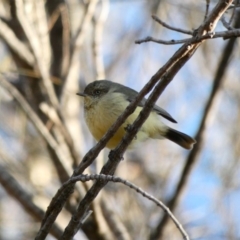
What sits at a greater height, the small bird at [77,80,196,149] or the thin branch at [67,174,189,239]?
the thin branch at [67,174,189,239]

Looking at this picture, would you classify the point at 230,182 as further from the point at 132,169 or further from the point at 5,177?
the point at 5,177

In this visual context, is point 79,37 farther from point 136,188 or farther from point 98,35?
point 136,188

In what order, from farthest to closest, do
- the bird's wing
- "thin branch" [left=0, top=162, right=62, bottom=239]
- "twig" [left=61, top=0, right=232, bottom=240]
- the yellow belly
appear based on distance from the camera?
"thin branch" [left=0, top=162, right=62, bottom=239] → the bird's wing → the yellow belly → "twig" [left=61, top=0, right=232, bottom=240]

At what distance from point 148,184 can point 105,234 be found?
2336 millimetres

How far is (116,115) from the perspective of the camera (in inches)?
162

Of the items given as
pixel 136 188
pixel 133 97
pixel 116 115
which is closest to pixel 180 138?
pixel 133 97

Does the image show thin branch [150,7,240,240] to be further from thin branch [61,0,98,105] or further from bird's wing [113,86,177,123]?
thin branch [61,0,98,105]

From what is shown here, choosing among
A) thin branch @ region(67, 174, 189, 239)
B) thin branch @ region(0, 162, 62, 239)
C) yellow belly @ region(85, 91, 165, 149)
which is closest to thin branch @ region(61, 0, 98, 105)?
yellow belly @ region(85, 91, 165, 149)

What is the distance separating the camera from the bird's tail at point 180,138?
176 inches

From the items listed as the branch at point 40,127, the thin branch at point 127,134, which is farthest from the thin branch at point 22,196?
the thin branch at point 127,134

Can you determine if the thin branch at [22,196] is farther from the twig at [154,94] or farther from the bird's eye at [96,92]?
the twig at [154,94]

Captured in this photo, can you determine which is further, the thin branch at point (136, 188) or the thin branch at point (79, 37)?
the thin branch at point (79, 37)

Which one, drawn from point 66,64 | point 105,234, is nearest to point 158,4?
point 66,64

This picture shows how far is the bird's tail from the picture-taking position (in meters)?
4.48
